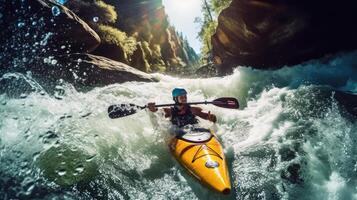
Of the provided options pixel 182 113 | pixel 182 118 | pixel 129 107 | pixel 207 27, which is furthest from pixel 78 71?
pixel 207 27

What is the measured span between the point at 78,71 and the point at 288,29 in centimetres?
791

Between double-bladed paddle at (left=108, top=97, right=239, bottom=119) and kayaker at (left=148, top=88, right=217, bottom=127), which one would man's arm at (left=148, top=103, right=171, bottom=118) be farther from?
double-bladed paddle at (left=108, top=97, right=239, bottom=119)

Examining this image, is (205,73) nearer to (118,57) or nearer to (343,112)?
(118,57)

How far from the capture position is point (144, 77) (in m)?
13.5

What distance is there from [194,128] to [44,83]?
22.5ft

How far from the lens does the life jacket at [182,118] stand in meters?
6.97

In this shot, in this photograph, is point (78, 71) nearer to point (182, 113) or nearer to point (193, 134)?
point (182, 113)

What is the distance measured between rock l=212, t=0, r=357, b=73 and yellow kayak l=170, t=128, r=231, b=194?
311 inches

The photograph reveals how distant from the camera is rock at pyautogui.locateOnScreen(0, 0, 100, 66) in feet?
38.9

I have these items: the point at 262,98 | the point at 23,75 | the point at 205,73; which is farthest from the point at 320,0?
the point at 205,73

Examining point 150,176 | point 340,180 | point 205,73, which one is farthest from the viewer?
point 205,73

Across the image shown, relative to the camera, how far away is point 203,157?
5266 millimetres

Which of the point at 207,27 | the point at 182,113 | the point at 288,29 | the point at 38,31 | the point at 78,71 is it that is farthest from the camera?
the point at 207,27

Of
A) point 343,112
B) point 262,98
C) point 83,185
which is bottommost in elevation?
point 262,98
